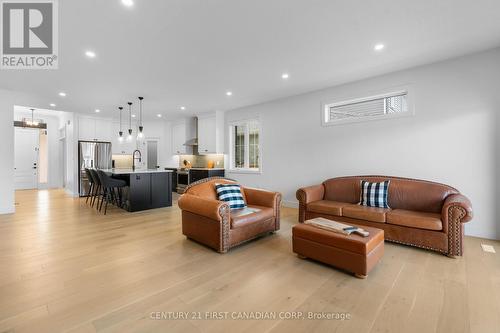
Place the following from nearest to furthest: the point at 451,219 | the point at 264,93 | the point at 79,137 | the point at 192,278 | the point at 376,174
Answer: the point at 192,278
the point at 451,219
the point at 376,174
the point at 264,93
the point at 79,137

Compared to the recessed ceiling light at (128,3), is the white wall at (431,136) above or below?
below

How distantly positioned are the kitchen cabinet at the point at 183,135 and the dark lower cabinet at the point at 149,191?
2.71 meters

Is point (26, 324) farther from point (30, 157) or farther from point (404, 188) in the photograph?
point (30, 157)

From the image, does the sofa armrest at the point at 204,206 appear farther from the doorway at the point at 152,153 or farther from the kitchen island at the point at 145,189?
the doorway at the point at 152,153

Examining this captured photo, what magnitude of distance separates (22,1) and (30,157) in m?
8.72

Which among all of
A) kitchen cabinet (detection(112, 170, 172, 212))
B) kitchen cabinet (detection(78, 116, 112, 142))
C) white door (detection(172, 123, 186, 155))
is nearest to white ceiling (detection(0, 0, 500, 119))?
kitchen cabinet (detection(112, 170, 172, 212))

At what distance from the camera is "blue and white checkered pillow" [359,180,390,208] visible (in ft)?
11.4

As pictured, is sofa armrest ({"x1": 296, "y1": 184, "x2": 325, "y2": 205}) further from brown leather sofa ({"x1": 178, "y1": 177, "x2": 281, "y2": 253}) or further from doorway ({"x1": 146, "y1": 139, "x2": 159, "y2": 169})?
doorway ({"x1": 146, "y1": 139, "x2": 159, "y2": 169})

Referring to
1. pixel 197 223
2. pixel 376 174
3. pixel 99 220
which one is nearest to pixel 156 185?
pixel 99 220

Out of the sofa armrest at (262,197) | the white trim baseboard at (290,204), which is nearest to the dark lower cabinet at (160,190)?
the sofa armrest at (262,197)

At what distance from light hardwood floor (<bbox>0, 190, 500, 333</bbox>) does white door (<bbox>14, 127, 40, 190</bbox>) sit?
705 centimetres

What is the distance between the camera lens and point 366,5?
87.0 inches

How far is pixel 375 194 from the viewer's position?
3543 millimetres

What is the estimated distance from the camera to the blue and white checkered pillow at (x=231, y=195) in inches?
135
